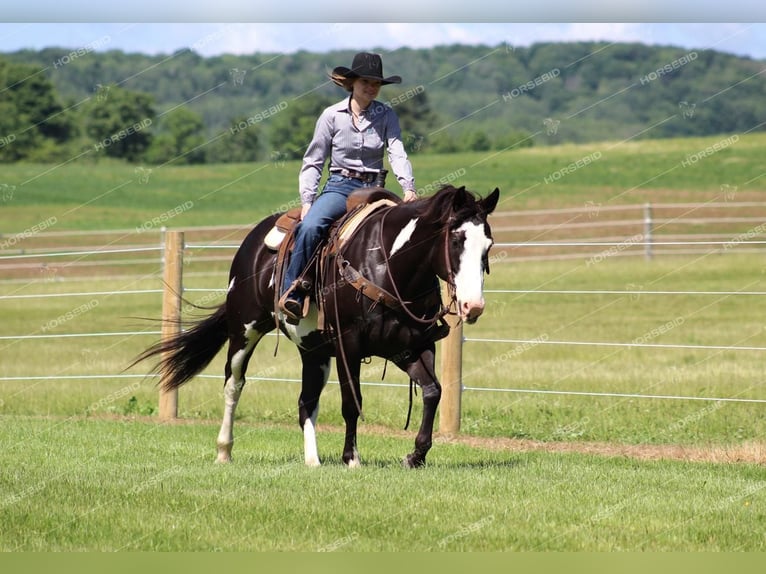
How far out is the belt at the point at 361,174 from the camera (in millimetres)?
8422

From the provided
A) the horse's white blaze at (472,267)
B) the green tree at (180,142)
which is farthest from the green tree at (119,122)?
the horse's white blaze at (472,267)

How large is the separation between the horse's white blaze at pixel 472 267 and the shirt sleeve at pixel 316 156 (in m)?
1.63

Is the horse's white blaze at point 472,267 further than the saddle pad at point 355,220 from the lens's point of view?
No

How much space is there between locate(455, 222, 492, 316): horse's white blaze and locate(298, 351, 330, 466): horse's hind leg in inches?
Answer: 77.9

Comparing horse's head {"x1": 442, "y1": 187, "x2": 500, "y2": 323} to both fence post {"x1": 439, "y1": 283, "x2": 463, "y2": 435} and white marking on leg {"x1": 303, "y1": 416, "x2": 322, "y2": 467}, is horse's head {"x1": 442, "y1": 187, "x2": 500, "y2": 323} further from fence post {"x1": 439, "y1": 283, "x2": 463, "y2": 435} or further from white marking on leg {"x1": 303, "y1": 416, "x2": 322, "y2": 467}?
fence post {"x1": 439, "y1": 283, "x2": 463, "y2": 435}

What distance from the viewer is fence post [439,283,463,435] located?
1068cm

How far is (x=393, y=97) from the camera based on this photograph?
66.1 meters

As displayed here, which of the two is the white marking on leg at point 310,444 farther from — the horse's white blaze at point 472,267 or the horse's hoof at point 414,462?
the horse's white blaze at point 472,267

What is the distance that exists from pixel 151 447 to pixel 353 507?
132 inches

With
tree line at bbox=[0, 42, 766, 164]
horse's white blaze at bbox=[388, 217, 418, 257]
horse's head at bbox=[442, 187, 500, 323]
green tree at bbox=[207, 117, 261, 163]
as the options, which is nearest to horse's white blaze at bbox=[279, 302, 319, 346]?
horse's white blaze at bbox=[388, 217, 418, 257]

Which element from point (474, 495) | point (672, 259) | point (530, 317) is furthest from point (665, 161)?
point (474, 495)

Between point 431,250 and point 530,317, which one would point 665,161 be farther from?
point 431,250

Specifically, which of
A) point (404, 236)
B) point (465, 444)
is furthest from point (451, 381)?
point (404, 236)

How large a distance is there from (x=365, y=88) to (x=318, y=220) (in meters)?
1.01
